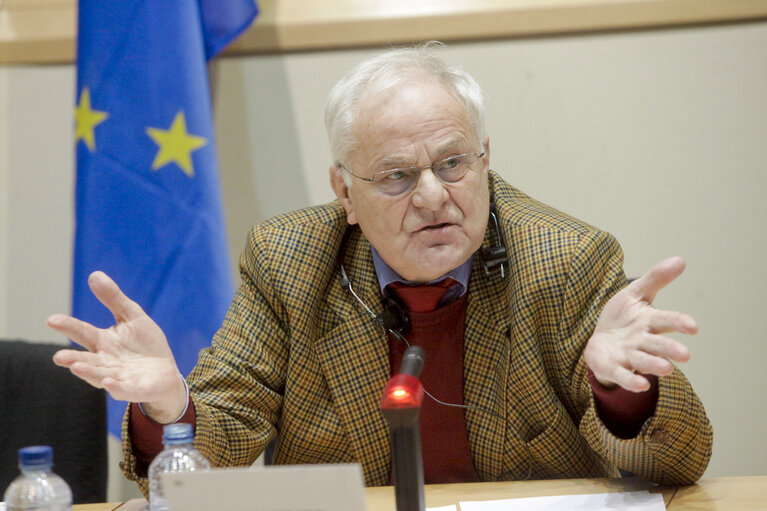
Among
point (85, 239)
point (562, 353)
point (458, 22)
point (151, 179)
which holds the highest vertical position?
point (458, 22)

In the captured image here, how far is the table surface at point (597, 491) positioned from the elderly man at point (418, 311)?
0.12 metres

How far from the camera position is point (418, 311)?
206 cm

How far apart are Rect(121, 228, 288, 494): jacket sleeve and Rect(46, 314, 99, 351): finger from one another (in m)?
0.30

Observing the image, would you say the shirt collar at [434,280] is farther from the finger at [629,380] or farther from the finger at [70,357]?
the finger at [70,357]

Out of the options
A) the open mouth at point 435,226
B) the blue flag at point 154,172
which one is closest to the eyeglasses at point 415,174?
the open mouth at point 435,226

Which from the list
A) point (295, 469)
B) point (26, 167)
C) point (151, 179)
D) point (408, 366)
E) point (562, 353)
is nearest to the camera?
point (295, 469)

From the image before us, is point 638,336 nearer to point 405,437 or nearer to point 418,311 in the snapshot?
point 405,437

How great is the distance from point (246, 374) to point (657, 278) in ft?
3.23

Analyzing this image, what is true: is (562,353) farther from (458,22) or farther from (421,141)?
(458,22)

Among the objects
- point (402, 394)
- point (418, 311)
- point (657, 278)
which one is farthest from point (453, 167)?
point (402, 394)

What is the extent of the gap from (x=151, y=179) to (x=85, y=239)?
0.30 meters

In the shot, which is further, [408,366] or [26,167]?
[26,167]

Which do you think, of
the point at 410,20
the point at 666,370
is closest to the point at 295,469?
the point at 666,370

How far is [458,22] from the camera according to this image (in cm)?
301
